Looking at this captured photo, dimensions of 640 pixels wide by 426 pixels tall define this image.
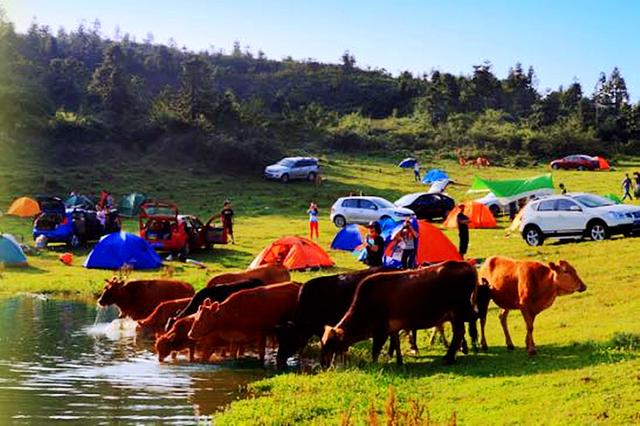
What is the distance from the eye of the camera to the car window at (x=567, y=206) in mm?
30141

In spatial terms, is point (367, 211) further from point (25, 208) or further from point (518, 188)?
point (25, 208)

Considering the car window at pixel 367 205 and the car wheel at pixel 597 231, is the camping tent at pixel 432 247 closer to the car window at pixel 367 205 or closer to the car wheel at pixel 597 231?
the car wheel at pixel 597 231

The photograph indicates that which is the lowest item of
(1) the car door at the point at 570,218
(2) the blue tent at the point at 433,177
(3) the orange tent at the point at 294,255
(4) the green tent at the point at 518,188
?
(3) the orange tent at the point at 294,255

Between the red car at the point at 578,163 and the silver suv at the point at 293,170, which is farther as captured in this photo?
the red car at the point at 578,163

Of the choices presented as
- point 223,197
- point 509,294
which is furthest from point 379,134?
point 509,294

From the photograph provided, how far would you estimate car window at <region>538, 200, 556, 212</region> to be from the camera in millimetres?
30641

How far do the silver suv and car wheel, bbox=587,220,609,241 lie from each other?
3270cm

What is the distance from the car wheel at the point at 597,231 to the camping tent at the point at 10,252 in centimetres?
2108

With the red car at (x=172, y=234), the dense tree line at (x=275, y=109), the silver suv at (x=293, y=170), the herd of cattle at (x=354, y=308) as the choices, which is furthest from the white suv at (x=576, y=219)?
the dense tree line at (x=275, y=109)

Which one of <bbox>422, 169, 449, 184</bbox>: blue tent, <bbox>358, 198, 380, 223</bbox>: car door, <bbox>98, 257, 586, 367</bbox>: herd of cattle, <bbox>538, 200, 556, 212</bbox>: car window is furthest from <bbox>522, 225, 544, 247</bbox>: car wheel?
<bbox>422, 169, 449, 184</bbox>: blue tent

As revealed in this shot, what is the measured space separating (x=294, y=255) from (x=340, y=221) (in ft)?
48.9

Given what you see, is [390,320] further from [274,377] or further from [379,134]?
[379,134]

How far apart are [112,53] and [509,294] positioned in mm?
81121

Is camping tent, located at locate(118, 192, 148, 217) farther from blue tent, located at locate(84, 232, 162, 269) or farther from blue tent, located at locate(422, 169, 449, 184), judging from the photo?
blue tent, located at locate(422, 169, 449, 184)
